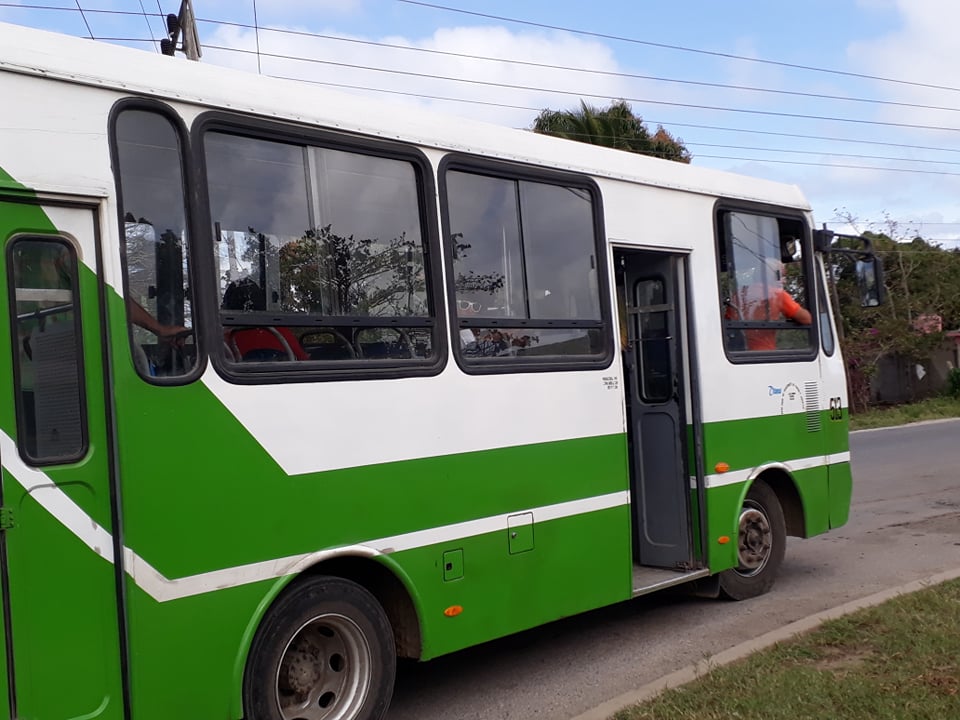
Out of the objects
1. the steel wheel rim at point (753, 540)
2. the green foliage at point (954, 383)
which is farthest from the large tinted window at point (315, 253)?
the green foliage at point (954, 383)

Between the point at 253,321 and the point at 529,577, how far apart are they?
2.16 metres

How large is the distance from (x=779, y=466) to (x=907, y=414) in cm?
2180

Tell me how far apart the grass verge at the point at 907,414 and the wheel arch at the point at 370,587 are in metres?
21.1

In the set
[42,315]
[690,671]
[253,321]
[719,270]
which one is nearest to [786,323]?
[719,270]

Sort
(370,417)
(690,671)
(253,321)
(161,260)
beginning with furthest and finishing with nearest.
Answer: (690,671)
(370,417)
(253,321)
(161,260)

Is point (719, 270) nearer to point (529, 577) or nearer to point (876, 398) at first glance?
point (529, 577)

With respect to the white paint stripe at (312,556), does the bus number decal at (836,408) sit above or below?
above

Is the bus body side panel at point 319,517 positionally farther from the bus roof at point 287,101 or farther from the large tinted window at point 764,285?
the large tinted window at point 764,285

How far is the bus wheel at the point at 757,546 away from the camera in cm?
724

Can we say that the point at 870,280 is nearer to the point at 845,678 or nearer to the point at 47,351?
the point at 845,678

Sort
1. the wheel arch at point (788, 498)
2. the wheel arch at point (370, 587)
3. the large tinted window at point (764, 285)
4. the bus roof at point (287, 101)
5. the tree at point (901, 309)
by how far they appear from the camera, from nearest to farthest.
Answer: the bus roof at point (287, 101)
the wheel arch at point (370, 587)
the large tinted window at point (764, 285)
the wheel arch at point (788, 498)
the tree at point (901, 309)

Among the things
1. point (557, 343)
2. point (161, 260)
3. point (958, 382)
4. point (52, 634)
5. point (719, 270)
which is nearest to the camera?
point (52, 634)

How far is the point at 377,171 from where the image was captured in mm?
4906

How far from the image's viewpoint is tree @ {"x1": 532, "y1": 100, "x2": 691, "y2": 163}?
22219 mm
